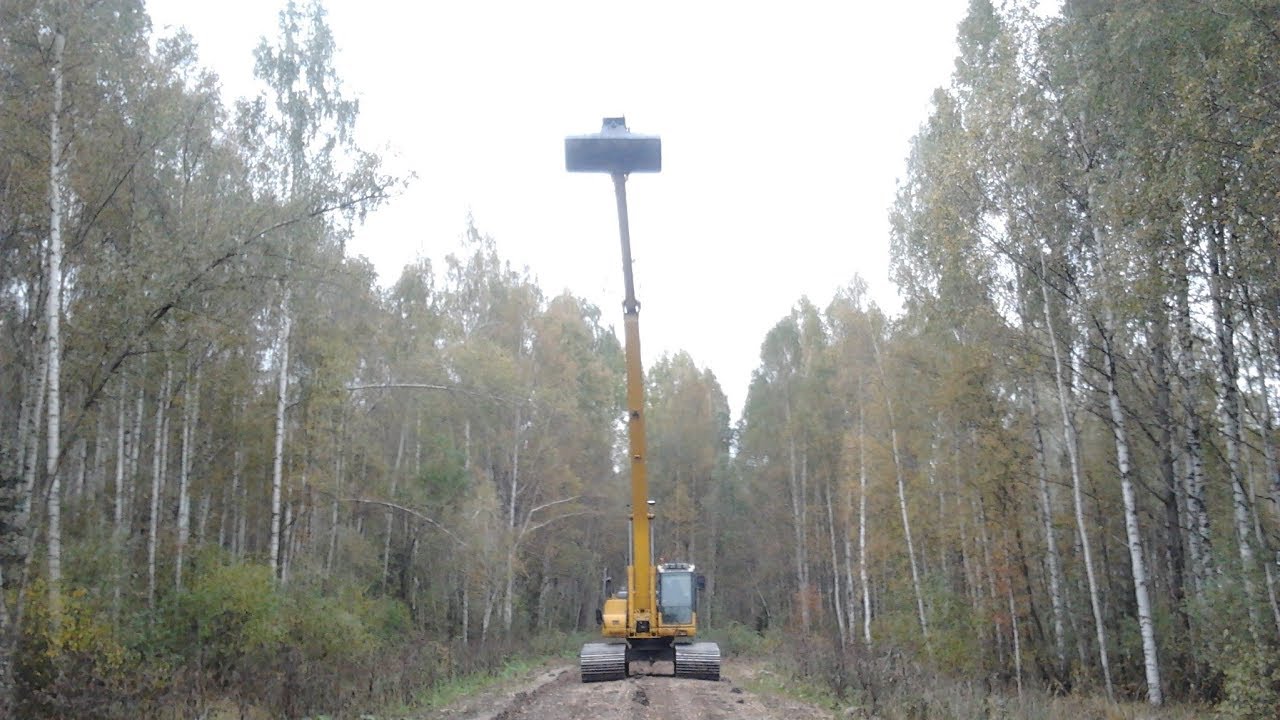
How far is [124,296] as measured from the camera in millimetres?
14125

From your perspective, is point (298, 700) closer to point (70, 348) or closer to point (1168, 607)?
point (70, 348)

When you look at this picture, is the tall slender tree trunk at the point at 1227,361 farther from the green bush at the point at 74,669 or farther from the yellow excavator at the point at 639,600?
the green bush at the point at 74,669

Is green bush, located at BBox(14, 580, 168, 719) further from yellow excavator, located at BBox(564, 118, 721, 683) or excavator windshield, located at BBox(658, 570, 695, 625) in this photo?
excavator windshield, located at BBox(658, 570, 695, 625)

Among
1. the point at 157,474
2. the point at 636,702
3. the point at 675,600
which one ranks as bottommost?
the point at 636,702

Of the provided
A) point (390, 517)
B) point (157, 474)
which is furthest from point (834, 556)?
point (157, 474)

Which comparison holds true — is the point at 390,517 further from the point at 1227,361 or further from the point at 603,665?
the point at 1227,361

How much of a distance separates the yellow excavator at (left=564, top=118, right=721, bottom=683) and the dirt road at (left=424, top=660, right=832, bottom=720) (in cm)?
49

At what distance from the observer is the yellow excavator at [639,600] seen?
16.3 metres

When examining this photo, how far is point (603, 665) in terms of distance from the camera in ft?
57.4

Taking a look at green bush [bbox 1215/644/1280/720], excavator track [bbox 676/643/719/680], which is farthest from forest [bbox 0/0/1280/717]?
excavator track [bbox 676/643/719/680]

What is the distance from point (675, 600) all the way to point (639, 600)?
0.86m

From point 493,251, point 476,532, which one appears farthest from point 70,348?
point 493,251

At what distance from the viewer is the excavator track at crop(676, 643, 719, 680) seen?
17469mm

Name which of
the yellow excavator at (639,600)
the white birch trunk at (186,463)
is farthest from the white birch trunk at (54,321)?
the yellow excavator at (639,600)
